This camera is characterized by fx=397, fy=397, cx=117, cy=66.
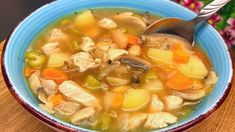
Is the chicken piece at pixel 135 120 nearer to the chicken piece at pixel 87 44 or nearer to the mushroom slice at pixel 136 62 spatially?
the mushroom slice at pixel 136 62

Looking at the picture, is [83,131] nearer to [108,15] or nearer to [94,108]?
[94,108]

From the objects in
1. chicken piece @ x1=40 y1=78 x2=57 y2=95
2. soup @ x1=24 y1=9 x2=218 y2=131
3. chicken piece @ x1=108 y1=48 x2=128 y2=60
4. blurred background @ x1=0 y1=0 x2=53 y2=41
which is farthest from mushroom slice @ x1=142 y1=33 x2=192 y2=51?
blurred background @ x1=0 y1=0 x2=53 y2=41

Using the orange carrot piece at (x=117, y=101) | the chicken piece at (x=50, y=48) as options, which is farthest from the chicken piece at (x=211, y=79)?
the chicken piece at (x=50, y=48)

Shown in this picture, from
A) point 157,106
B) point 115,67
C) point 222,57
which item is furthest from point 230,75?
point 115,67

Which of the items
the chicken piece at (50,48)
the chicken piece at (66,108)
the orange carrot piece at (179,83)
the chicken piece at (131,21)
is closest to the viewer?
→ the chicken piece at (66,108)

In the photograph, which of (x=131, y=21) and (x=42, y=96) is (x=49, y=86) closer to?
(x=42, y=96)

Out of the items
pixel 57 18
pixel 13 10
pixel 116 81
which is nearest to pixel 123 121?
pixel 116 81
